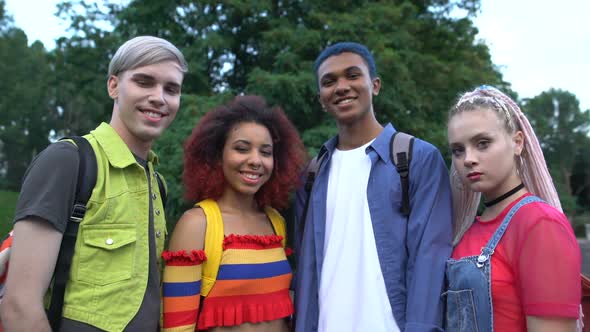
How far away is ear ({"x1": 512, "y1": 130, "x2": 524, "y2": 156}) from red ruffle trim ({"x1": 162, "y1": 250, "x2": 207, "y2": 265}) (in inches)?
62.8

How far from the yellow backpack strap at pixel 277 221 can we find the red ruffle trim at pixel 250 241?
0.45 ft

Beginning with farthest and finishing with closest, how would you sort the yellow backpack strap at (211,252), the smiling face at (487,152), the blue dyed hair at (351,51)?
the blue dyed hair at (351,51)
the yellow backpack strap at (211,252)
the smiling face at (487,152)

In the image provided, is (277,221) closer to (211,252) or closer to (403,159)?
(211,252)

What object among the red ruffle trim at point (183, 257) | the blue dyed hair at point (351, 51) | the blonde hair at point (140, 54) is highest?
the blue dyed hair at point (351, 51)

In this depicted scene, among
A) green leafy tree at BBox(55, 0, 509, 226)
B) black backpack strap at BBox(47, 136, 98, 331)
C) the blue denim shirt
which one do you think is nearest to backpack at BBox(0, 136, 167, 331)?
black backpack strap at BBox(47, 136, 98, 331)

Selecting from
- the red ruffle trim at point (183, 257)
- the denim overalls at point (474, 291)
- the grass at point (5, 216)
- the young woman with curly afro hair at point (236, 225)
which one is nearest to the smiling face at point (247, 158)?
the young woman with curly afro hair at point (236, 225)

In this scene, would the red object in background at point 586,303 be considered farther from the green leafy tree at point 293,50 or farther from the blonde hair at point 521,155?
the green leafy tree at point 293,50

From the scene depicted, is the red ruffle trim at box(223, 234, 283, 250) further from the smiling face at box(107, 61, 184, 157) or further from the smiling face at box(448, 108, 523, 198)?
the smiling face at box(448, 108, 523, 198)

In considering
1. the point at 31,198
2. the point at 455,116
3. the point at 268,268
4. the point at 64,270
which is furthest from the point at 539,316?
the point at 31,198

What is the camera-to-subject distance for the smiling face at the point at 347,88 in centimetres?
297

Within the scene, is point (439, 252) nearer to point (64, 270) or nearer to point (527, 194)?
point (527, 194)

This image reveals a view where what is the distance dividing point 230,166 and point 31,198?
1104 millimetres

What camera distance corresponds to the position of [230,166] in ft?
9.14

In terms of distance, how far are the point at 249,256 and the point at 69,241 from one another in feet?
2.98
